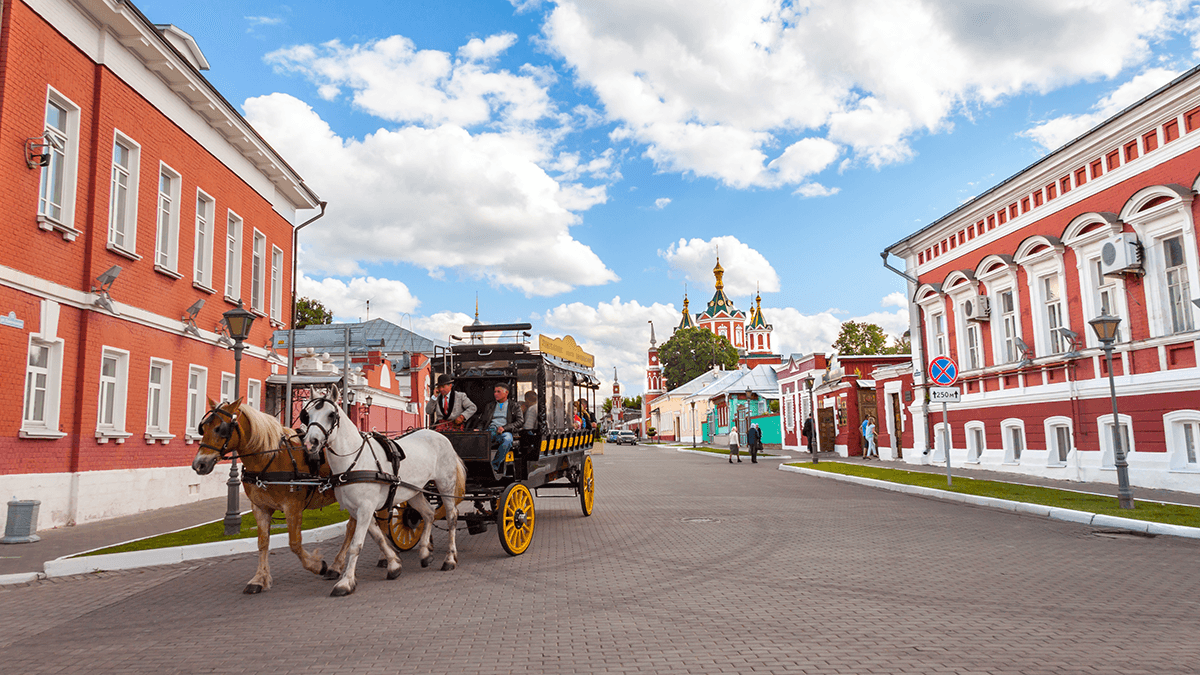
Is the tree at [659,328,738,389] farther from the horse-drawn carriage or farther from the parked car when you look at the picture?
the horse-drawn carriage

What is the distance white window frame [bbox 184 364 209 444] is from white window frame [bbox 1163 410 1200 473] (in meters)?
19.9

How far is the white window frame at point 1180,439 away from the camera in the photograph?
15.1 m

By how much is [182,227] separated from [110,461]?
5.25m

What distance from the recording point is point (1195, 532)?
1005 cm

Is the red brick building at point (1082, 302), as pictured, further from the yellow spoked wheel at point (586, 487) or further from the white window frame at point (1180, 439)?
the yellow spoked wheel at point (586, 487)

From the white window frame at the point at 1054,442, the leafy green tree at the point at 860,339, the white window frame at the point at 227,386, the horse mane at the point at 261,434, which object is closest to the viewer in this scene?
the horse mane at the point at 261,434

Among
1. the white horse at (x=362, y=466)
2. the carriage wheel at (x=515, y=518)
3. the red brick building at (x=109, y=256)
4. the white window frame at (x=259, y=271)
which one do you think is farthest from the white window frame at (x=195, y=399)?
the white horse at (x=362, y=466)

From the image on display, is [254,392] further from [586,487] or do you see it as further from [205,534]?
[586,487]

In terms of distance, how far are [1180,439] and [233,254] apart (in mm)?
21273

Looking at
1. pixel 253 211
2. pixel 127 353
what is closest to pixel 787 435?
pixel 253 211

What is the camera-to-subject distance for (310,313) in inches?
1737

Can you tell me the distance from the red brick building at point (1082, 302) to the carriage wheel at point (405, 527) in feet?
35.5

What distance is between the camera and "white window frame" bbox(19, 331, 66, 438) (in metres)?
11.6

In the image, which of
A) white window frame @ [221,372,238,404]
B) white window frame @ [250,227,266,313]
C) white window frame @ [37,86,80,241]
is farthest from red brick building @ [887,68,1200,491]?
white window frame @ [250,227,266,313]
